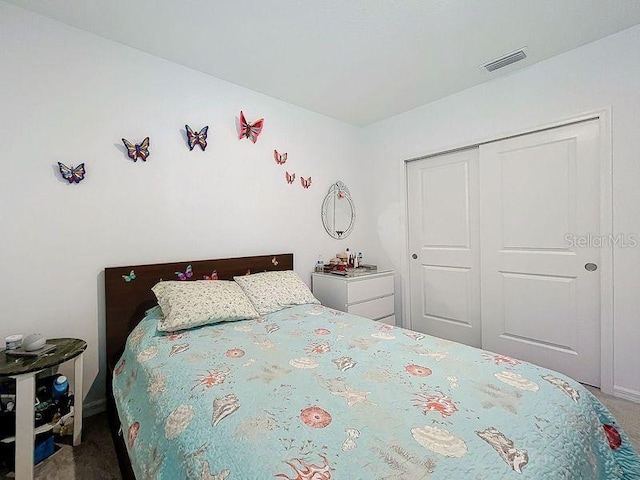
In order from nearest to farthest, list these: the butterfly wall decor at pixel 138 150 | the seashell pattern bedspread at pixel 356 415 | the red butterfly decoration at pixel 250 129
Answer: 1. the seashell pattern bedspread at pixel 356 415
2. the butterfly wall decor at pixel 138 150
3. the red butterfly decoration at pixel 250 129

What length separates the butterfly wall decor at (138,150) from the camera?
1990 mm

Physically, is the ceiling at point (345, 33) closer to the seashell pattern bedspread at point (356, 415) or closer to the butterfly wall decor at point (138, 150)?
the butterfly wall decor at point (138, 150)

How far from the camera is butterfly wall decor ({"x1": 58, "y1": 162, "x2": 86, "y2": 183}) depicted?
70.1 inches

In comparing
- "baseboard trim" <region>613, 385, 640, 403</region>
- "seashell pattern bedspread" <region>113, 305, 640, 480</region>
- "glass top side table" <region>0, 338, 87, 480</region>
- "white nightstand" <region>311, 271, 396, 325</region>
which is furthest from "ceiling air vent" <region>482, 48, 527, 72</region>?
"glass top side table" <region>0, 338, 87, 480</region>

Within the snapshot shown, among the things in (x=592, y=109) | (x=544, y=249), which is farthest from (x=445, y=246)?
(x=592, y=109)

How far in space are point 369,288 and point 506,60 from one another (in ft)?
7.01

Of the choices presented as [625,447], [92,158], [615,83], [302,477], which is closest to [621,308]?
[625,447]

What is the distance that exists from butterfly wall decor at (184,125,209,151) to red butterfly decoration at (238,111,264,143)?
32cm

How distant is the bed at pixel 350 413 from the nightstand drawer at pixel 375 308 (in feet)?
3.69

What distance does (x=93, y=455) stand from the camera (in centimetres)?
155

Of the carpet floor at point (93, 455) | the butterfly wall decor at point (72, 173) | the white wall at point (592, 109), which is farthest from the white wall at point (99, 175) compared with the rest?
the white wall at point (592, 109)

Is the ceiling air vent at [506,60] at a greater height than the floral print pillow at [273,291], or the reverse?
the ceiling air vent at [506,60]

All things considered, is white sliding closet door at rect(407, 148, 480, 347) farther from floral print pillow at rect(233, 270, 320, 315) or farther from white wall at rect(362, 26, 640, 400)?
floral print pillow at rect(233, 270, 320, 315)

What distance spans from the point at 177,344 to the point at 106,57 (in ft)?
6.28
